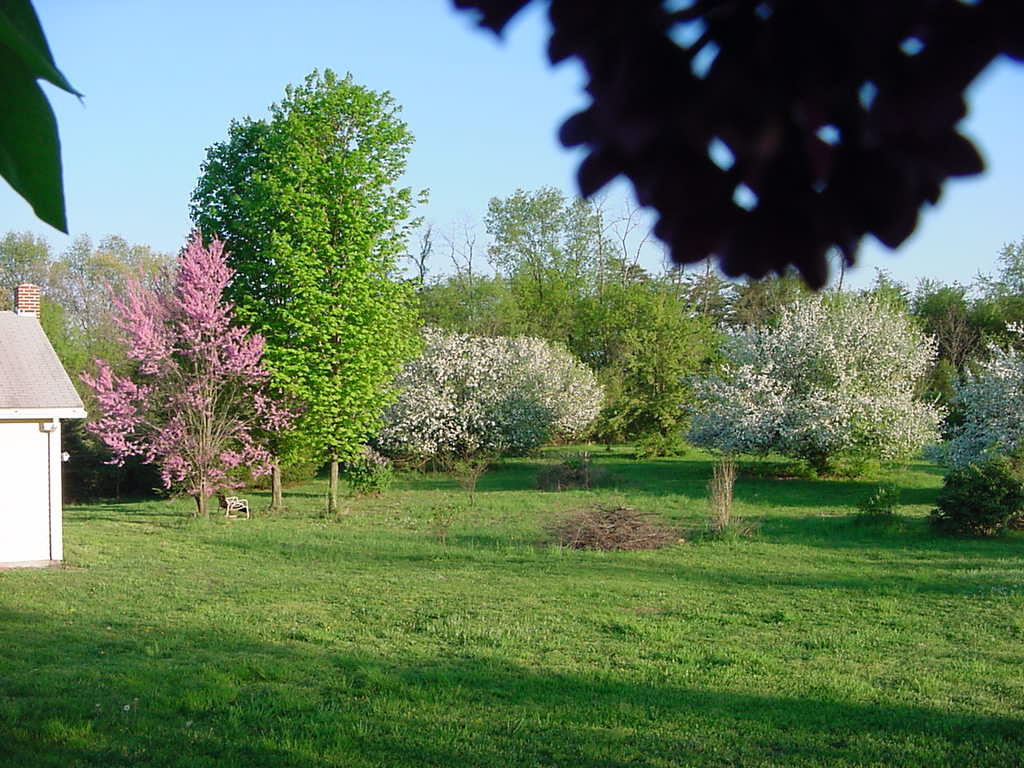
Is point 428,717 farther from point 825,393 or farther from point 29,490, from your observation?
point 825,393

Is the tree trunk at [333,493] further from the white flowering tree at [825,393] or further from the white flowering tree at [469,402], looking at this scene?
the white flowering tree at [825,393]

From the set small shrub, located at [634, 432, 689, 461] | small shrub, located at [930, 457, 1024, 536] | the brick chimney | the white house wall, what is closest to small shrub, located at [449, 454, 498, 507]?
small shrub, located at [634, 432, 689, 461]

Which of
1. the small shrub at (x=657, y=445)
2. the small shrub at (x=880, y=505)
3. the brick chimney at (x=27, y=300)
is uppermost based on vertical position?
the brick chimney at (x=27, y=300)

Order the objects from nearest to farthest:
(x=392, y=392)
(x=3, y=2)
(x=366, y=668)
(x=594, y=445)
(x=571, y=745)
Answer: (x=3, y=2)
(x=571, y=745)
(x=366, y=668)
(x=392, y=392)
(x=594, y=445)

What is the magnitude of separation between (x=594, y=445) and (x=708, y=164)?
38245 mm

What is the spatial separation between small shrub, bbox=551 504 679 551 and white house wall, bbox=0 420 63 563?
7.51 meters

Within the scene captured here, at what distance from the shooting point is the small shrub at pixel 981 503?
15.5 metres

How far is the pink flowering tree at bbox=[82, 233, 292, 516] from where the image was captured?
17.7m

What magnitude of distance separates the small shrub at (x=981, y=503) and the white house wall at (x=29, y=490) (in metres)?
14.1

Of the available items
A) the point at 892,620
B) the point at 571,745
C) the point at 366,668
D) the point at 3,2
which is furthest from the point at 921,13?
the point at 892,620

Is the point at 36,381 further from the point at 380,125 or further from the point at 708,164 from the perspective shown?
the point at 708,164

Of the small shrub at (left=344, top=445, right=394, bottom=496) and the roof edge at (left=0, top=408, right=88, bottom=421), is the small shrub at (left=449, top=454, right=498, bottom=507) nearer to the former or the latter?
the small shrub at (left=344, top=445, right=394, bottom=496)

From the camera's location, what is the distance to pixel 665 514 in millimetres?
18578

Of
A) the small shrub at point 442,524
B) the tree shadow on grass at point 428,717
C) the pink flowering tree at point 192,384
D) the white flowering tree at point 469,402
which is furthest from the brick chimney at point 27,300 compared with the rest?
the white flowering tree at point 469,402
